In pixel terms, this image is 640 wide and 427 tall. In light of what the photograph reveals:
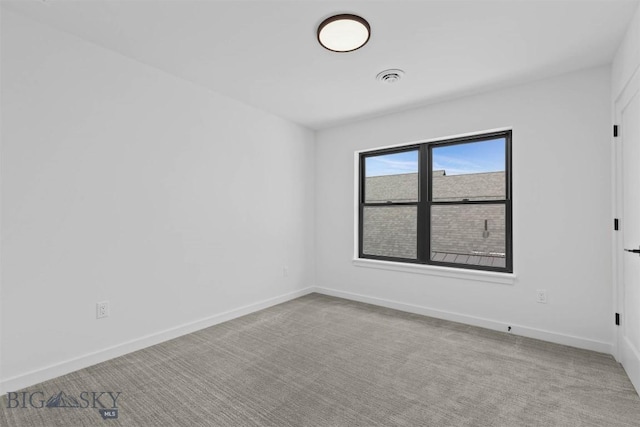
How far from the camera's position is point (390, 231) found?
425cm

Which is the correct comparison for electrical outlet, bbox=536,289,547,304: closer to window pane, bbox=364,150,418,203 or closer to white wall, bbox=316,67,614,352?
white wall, bbox=316,67,614,352

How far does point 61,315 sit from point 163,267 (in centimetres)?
81

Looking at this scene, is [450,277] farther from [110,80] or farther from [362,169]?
[110,80]

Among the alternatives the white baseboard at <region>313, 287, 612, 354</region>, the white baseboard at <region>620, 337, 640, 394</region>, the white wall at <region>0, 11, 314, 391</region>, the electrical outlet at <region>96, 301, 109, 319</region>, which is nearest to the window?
the white baseboard at <region>313, 287, 612, 354</region>

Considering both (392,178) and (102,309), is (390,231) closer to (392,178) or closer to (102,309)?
(392,178)

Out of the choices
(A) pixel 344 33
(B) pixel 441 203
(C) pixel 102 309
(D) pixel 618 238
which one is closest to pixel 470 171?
(B) pixel 441 203

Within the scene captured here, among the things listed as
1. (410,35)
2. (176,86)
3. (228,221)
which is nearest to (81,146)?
(176,86)

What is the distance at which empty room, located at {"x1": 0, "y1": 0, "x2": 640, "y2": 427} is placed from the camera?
6.73ft

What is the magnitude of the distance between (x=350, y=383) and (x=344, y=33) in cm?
250

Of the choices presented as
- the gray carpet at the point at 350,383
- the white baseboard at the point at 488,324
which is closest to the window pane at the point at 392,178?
the white baseboard at the point at 488,324

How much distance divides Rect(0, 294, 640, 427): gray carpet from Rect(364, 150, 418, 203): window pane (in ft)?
5.79

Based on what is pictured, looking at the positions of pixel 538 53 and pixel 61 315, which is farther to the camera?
pixel 538 53

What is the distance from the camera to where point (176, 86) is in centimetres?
302

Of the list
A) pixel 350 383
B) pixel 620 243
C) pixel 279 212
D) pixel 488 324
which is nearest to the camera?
pixel 350 383
